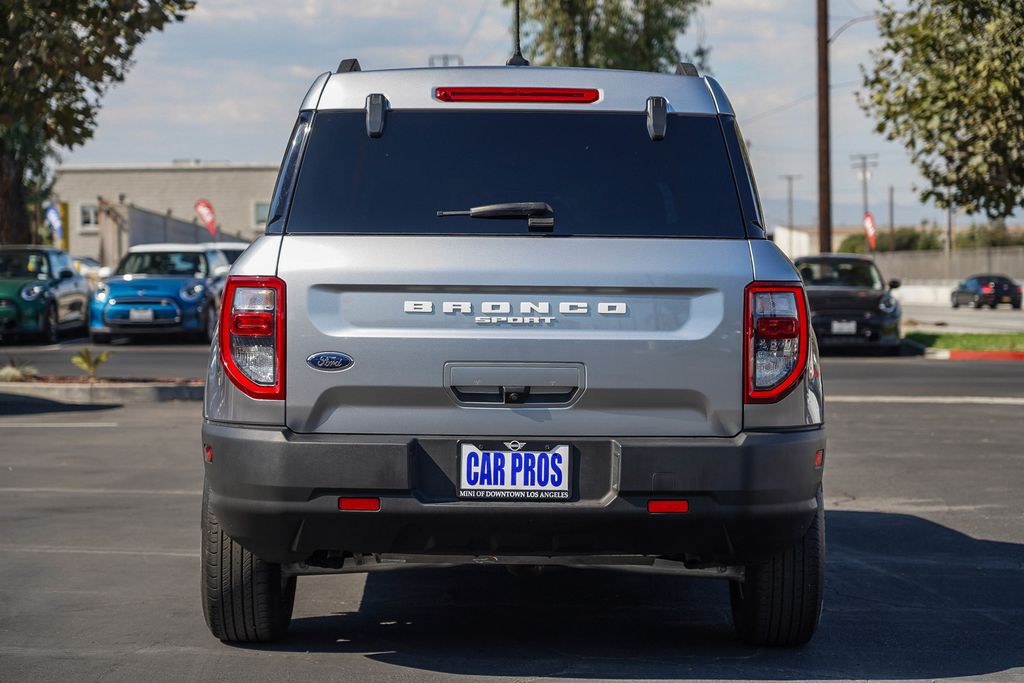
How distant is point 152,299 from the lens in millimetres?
23375

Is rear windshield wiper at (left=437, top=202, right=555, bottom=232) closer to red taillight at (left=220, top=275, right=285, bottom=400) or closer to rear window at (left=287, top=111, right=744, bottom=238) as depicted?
rear window at (left=287, top=111, right=744, bottom=238)

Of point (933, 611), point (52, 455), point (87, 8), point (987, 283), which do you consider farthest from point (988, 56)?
point (987, 283)

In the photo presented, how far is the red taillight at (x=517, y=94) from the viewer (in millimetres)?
5016

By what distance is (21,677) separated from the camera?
493 cm

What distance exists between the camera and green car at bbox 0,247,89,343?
23.3 meters

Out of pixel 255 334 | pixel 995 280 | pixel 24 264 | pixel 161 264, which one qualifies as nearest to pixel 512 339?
pixel 255 334

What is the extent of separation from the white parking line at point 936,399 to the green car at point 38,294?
1334 cm

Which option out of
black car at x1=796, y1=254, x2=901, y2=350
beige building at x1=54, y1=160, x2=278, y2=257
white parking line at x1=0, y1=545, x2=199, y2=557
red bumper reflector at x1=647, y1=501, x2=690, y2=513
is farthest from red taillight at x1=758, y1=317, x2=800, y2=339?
beige building at x1=54, y1=160, x2=278, y2=257

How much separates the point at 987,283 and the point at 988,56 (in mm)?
36578

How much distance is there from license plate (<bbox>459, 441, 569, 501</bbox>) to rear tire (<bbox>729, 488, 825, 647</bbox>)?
2.95 feet

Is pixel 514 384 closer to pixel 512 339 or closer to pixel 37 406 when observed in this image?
pixel 512 339

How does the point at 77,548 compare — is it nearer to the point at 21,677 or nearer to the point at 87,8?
the point at 21,677

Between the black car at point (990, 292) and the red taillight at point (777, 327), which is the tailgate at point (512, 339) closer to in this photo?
the red taillight at point (777, 327)

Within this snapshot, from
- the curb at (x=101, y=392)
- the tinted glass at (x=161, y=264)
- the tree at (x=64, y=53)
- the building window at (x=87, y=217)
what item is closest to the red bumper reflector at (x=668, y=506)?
the curb at (x=101, y=392)
